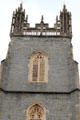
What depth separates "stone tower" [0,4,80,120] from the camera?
2166 cm

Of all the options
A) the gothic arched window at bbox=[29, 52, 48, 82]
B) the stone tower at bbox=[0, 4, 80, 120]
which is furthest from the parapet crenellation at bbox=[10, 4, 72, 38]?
the gothic arched window at bbox=[29, 52, 48, 82]

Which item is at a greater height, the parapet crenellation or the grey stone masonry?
the parapet crenellation

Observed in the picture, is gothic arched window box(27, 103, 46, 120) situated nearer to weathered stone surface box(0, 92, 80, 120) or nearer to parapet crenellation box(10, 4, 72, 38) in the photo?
weathered stone surface box(0, 92, 80, 120)

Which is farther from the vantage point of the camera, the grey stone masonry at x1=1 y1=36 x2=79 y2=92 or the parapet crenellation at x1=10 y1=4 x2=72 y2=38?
the parapet crenellation at x1=10 y1=4 x2=72 y2=38

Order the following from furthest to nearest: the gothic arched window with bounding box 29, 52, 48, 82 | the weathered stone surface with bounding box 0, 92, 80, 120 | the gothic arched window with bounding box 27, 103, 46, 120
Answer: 1. the gothic arched window with bounding box 29, 52, 48, 82
2. the gothic arched window with bounding box 27, 103, 46, 120
3. the weathered stone surface with bounding box 0, 92, 80, 120

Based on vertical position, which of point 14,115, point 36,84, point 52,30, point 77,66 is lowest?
point 14,115

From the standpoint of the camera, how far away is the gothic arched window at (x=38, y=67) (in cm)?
2400

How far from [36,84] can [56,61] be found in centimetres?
288

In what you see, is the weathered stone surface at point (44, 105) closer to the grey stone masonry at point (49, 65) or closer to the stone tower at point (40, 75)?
the stone tower at point (40, 75)

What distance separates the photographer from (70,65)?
80.0 feet

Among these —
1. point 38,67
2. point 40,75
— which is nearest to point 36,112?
point 40,75

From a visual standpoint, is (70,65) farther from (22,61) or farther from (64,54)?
(22,61)

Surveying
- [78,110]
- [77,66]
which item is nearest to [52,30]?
[77,66]

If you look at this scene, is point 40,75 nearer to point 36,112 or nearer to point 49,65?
point 49,65
